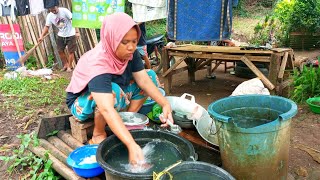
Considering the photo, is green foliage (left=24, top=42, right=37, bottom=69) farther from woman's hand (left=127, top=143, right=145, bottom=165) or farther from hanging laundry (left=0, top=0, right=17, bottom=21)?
woman's hand (left=127, top=143, right=145, bottom=165)

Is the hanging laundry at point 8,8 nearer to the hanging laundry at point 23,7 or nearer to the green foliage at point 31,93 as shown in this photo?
the hanging laundry at point 23,7

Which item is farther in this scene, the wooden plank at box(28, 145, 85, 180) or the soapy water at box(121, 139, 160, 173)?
the wooden plank at box(28, 145, 85, 180)

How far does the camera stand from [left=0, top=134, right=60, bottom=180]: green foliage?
8.76 ft

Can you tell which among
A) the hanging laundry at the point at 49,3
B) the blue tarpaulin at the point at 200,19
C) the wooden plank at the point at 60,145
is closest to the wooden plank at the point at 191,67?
the blue tarpaulin at the point at 200,19

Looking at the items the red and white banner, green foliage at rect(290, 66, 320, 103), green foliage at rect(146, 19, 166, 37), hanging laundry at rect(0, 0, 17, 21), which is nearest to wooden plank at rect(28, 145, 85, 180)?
green foliage at rect(290, 66, 320, 103)

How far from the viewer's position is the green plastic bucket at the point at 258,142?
82.1 inches

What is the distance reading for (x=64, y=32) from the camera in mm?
6871

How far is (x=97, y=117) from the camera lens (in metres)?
2.67

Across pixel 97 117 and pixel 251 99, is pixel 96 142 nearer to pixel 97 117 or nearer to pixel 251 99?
pixel 97 117

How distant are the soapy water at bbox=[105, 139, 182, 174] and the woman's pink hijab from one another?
623 millimetres

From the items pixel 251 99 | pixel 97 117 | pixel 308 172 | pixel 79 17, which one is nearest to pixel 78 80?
pixel 97 117

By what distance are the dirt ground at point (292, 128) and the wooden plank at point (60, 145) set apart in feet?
1.51

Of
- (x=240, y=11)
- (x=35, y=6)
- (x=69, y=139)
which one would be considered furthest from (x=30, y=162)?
(x=240, y=11)

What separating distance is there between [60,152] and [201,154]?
1.23m
